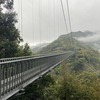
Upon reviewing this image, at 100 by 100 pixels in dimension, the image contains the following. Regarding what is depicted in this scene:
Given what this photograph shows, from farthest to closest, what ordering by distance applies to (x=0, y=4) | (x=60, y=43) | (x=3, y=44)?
(x=60, y=43), (x=0, y=4), (x=3, y=44)

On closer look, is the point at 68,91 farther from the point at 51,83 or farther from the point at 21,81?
the point at 21,81

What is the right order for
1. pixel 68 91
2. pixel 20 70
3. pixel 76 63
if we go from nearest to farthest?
pixel 20 70 < pixel 68 91 < pixel 76 63

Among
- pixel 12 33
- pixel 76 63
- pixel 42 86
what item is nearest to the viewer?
pixel 42 86

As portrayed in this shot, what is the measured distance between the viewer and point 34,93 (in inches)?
1004

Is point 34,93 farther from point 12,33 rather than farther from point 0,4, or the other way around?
point 0,4

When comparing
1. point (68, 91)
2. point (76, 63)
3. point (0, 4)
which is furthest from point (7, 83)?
point (76, 63)

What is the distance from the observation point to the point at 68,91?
80.2 feet

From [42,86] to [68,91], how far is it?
12.5ft

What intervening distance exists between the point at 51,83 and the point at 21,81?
16880 mm

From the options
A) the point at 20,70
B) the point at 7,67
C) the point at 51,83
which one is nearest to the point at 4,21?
the point at 51,83

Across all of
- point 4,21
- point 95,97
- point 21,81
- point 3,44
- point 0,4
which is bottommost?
point 95,97

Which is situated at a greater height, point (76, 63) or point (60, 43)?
point (60, 43)

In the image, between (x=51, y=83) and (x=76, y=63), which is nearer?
(x=51, y=83)

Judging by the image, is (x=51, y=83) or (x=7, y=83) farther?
(x=51, y=83)
